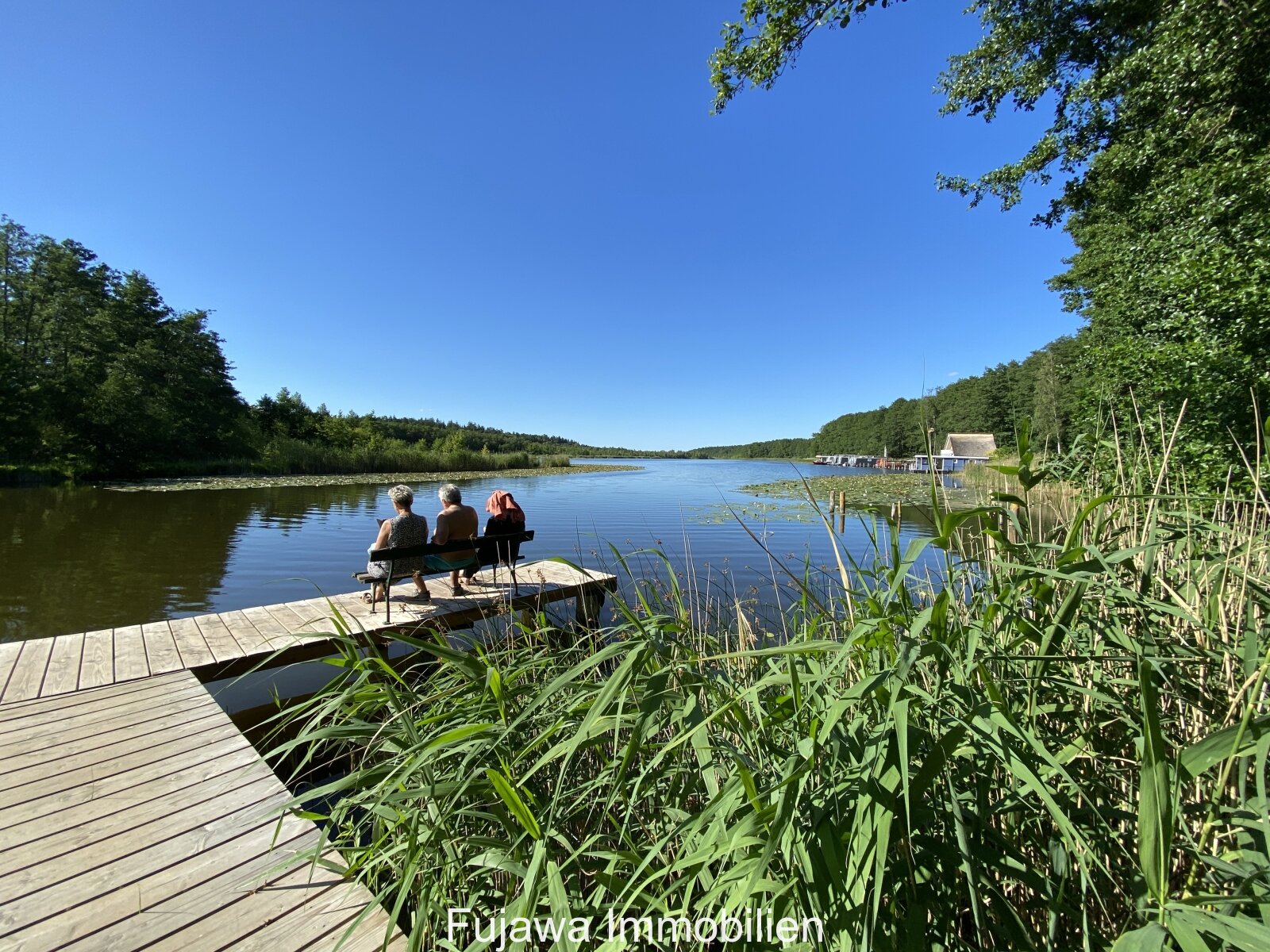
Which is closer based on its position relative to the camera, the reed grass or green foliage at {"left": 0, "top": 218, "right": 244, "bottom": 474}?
the reed grass

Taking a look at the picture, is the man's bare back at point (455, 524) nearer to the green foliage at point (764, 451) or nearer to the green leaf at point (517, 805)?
the green leaf at point (517, 805)

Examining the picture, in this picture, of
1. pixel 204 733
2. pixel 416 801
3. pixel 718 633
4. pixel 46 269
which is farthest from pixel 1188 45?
pixel 46 269

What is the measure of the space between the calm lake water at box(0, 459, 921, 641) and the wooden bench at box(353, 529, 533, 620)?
0.97m

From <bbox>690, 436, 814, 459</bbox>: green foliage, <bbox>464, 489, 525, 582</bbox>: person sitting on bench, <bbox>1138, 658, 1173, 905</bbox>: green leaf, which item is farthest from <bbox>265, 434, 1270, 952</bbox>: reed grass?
<bbox>690, 436, 814, 459</bbox>: green foliage

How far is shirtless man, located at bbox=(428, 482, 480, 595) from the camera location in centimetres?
472

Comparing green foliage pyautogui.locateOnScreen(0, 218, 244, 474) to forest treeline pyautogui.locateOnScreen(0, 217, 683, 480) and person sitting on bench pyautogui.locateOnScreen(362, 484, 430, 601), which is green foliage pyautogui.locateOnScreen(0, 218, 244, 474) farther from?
person sitting on bench pyautogui.locateOnScreen(362, 484, 430, 601)

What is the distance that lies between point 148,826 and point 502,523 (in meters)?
3.39

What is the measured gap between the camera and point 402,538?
4594 millimetres

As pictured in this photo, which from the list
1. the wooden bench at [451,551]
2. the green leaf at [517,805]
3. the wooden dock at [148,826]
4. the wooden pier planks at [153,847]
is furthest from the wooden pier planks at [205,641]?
the green leaf at [517,805]

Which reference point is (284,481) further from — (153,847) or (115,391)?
(153,847)

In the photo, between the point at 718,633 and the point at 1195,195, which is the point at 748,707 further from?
the point at 1195,195

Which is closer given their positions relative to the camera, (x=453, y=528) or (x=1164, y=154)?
(x=453, y=528)

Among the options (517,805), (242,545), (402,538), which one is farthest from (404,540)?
(242,545)

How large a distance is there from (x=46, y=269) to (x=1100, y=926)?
46.7 m
